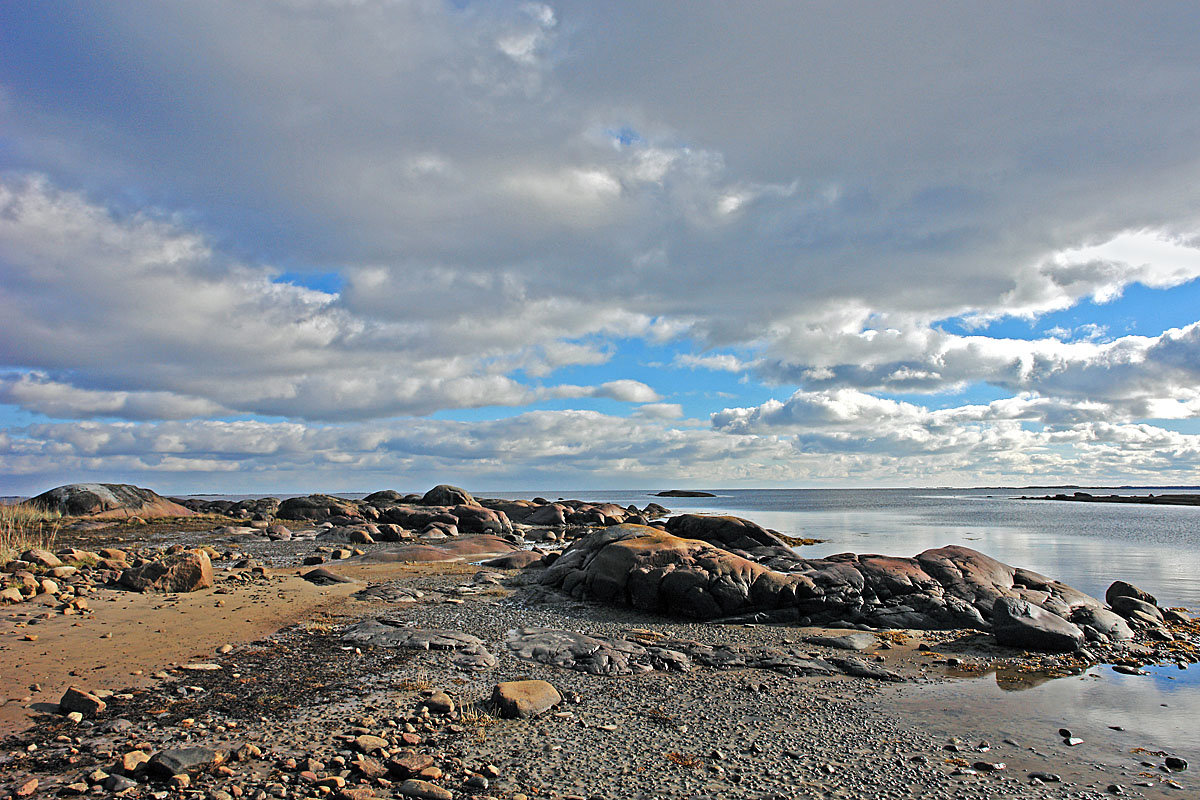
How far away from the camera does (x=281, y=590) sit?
1820cm

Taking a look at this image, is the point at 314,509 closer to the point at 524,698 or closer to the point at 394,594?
the point at 394,594

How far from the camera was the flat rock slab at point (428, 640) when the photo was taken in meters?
11.4

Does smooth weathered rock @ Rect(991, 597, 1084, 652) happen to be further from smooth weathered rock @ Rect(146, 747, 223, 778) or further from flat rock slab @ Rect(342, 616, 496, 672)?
smooth weathered rock @ Rect(146, 747, 223, 778)

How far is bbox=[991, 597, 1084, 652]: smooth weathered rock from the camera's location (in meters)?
13.6

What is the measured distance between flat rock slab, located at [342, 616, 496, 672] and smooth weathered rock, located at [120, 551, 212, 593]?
6344 millimetres

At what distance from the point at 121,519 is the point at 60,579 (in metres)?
37.4

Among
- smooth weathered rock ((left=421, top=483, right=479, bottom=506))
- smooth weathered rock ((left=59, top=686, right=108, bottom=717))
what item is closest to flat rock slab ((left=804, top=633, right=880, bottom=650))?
smooth weathered rock ((left=59, top=686, right=108, bottom=717))

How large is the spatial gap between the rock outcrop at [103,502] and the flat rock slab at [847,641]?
5142 centimetres

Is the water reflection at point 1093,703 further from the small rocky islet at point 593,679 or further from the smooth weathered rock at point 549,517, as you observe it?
the smooth weathered rock at point 549,517

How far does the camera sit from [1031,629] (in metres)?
13.9

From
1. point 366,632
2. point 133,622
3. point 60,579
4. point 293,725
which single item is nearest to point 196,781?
point 293,725

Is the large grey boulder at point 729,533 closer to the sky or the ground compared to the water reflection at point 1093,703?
closer to the sky

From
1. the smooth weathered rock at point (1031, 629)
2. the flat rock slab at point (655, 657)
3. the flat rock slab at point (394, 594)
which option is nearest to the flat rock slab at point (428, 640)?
the flat rock slab at point (655, 657)

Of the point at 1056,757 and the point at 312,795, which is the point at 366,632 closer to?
the point at 312,795
